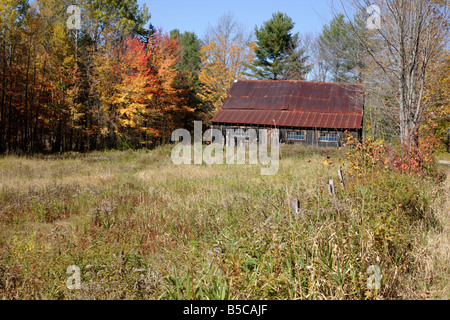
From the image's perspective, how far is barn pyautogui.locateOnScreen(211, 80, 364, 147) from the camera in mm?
23703

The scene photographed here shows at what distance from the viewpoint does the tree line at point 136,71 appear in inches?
358

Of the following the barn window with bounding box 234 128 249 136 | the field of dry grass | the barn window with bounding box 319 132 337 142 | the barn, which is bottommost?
the field of dry grass

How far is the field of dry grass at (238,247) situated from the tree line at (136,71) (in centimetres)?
447

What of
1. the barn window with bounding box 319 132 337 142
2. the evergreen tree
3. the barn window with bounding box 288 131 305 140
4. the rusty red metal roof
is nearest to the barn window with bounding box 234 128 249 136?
the rusty red metal roof

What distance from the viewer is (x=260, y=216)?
5.13 m

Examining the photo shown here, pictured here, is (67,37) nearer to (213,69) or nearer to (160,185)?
(213,69)

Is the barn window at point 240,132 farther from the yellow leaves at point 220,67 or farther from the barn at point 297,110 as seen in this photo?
the yellow leaves at point 220,67

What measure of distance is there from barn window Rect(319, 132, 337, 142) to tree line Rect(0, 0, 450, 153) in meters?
2.81

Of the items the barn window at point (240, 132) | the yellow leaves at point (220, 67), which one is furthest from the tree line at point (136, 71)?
the barn window at point (240, 132)

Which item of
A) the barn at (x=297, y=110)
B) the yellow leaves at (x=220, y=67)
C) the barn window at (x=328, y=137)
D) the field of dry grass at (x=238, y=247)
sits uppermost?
the yellow leaves at (x=220, y=67)

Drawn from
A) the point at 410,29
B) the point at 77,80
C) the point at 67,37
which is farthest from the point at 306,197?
the point at 67,37

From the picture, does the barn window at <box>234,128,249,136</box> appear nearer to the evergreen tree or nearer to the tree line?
the tree line

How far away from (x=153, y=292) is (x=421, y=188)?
230 inches
